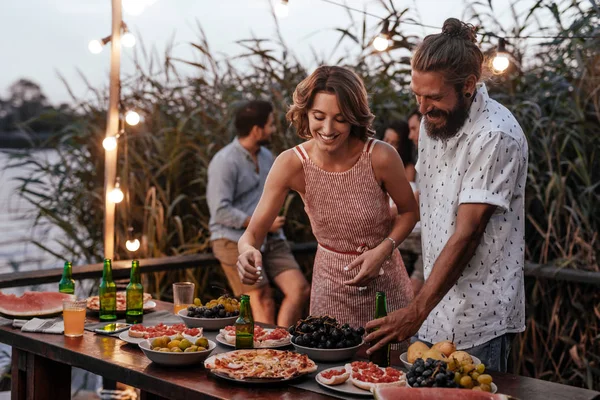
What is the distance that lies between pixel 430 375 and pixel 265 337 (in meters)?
0.73

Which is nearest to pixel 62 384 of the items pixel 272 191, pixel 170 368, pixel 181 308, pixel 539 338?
pixel 181 308

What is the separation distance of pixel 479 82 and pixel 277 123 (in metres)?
2.92

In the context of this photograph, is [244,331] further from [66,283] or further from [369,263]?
[66,283]

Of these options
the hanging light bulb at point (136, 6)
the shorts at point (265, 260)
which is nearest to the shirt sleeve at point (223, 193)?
the shorts at point (265, 260)

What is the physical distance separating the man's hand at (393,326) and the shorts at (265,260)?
2554 millimetres

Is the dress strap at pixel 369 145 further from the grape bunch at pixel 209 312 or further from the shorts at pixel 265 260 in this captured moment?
the shorts at pixel 265 260

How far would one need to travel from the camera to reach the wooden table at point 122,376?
213cm

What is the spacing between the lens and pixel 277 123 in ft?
17.6

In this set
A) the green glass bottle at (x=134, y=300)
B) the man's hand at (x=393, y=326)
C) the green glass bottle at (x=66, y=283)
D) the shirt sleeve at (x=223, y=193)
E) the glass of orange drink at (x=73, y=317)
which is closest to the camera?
the man's hand at (x=393, y=326)

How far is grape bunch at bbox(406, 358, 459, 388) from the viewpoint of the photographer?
1979 millimetres

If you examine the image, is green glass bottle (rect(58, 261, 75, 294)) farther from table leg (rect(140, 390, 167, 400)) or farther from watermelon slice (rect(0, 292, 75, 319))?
table leg (rect(140, 390, 167, 400))

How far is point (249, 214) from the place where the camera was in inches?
196

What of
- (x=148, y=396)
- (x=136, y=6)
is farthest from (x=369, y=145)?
(x=136, y=6)

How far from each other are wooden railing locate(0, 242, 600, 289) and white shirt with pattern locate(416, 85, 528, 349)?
5.24 feet
